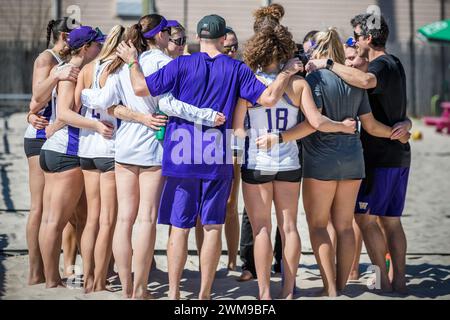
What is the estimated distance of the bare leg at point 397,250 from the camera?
609cm

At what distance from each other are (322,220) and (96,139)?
1.81 m

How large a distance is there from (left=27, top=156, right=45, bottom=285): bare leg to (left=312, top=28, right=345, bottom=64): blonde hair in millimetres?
2388

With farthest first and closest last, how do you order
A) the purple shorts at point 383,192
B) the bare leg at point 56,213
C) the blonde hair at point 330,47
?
the purple shorts at point 383,192, the bare leg at point 56,213, the blonde hair at point 330,47

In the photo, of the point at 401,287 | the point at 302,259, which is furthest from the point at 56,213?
the point at 401,287

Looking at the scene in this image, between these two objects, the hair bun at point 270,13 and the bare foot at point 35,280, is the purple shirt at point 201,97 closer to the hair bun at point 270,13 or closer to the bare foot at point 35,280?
the hair bun at point 270,13

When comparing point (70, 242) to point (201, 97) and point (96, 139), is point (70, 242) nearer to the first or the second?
point (96, 139)

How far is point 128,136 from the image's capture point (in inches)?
217

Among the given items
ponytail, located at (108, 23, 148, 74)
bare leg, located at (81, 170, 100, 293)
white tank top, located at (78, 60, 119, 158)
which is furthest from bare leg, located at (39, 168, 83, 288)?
ponytail, located at (108, 23, 148, 74)

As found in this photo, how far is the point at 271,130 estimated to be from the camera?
5500mm

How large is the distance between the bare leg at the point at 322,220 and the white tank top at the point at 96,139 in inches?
58.9

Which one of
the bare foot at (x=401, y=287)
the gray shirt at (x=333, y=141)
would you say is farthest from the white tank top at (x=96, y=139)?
the bare foot at (x=401, y=287)

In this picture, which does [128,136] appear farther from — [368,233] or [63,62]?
[368,233]

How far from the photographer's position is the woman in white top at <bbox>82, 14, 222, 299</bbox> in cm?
548
